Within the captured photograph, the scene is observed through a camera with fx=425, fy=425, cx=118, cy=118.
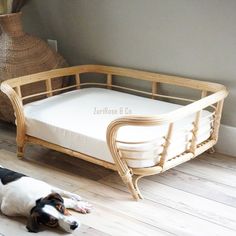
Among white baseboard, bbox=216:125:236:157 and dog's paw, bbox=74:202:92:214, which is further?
white baseboard, bbox=216:125:236:157

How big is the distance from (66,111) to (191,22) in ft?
2.78

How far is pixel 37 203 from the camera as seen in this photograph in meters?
1.77

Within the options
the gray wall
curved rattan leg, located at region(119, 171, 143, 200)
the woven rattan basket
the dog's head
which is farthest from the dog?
the gray wall

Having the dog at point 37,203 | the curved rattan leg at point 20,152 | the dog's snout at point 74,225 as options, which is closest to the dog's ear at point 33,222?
the dog at point 37,203

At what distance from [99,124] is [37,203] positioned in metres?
0.58

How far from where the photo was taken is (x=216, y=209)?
1.90m

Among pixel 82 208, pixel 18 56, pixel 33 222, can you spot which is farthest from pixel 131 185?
pixel 18 56

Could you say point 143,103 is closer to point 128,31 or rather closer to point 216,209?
point 128,31

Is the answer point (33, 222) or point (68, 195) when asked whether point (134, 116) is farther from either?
point (33, 222)

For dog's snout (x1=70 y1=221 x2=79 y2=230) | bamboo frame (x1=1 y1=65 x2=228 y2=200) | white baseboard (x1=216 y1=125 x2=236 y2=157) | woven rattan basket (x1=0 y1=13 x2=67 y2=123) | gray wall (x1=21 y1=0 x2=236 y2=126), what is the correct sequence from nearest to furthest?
1. dog's snout (x1=70 y1=221 x2=79 y2=230)
2. bamboo frame (x1=1 y1=65 x2=228 y2=200)
3. gray wall (x1=21 y1=0 x2=236 y2=126)
4. white baseboard (x1=216 y1=125 x2=236 y2=157)
5. woven rattan basket (x1=0 y1=13 x2=67 y2=123)

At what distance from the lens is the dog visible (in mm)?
1735

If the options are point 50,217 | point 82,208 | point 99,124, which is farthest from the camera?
point 99,124

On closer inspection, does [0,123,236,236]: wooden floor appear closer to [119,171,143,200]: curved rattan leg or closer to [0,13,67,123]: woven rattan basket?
[119,171,143,200]: curved rattan leg

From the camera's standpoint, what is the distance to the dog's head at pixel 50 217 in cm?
173
